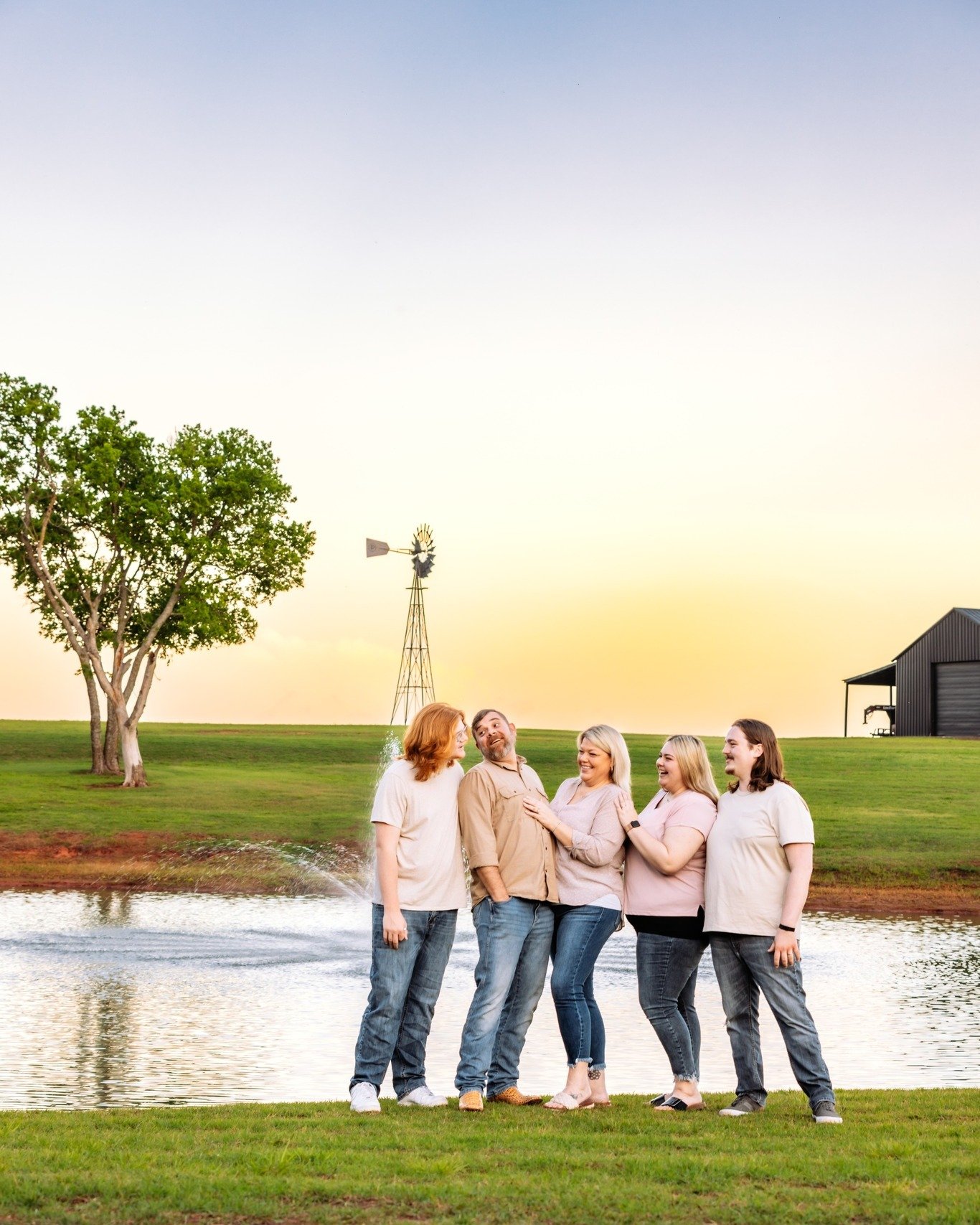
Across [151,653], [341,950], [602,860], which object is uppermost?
[151,653]

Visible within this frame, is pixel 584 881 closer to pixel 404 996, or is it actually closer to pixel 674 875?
pixel 674 875

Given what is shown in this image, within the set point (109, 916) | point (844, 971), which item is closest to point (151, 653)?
point (109, 916)

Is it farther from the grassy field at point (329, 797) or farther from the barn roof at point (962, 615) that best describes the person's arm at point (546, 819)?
the barn roof at point (962, 615)

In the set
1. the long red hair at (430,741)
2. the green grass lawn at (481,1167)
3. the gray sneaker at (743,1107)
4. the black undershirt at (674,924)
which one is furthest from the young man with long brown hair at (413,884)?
the gray sneaker at (743,1107)

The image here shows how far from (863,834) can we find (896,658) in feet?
128

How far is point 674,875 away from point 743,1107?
4.65 feet

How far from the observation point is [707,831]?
318 inches

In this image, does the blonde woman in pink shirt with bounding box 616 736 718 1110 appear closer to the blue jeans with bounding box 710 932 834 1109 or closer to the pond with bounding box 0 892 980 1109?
the blue jeans with bounding box 710 932 834 1109

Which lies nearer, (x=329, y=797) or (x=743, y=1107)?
(x=743, y=1107)

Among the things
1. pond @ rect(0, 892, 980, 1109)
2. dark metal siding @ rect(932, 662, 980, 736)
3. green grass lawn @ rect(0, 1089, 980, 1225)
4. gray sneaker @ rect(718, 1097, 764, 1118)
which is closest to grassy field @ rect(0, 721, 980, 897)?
pond @ rect(0, 892, 980, 1109)

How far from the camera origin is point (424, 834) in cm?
793

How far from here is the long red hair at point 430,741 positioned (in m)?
7.86

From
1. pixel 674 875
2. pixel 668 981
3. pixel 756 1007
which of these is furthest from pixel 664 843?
pixel 756 1007

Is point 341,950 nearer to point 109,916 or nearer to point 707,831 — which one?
point 109,916
